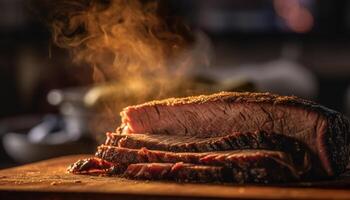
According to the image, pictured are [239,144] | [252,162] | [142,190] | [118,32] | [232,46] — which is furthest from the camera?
[232,46]

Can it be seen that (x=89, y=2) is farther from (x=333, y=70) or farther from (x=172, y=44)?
(x=333, y=70)

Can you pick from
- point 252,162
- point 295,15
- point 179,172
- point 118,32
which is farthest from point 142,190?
point 295,15

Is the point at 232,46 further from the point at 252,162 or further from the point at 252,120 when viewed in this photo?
the point at 252,162

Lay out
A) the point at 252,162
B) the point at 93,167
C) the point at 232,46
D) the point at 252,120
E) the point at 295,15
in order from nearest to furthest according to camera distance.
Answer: the point at 252,162
the point at 252,120
the point at 93,167
the point at 295,15
the point at 232,46

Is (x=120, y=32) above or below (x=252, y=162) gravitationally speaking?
above

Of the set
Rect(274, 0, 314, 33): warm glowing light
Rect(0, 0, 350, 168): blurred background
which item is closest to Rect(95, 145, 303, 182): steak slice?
Rect(0, 0, 350, 168): blurred background

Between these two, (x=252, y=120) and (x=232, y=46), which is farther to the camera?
(x=232, y=46)
